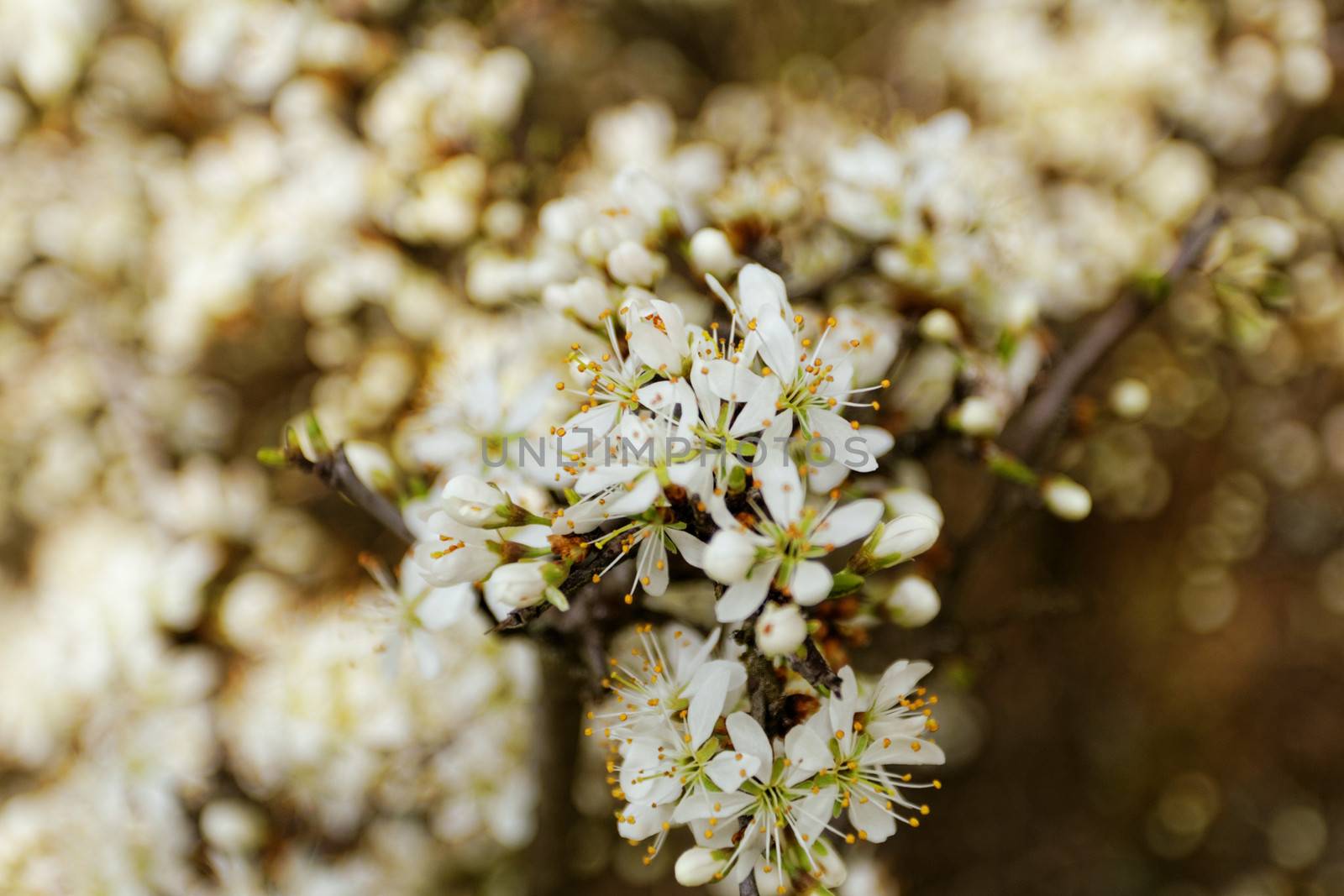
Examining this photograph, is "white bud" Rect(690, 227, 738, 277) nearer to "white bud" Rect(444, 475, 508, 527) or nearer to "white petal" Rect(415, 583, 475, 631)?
"white bud" Rect(444, 475, 508, 527)

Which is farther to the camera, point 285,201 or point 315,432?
point 285,201

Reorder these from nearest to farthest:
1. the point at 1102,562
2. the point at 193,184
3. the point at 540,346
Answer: the point at 540,346
the point at 193,184
the point at 1102,562

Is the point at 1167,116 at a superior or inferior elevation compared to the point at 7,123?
superior

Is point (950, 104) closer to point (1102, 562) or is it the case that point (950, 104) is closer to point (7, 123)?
point (1102, 562)

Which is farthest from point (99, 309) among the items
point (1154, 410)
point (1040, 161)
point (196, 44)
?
point (1154, 410)

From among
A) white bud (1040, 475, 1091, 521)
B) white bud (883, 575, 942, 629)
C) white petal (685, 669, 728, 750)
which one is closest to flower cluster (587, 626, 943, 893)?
white petal (685, 669, 728, 750)

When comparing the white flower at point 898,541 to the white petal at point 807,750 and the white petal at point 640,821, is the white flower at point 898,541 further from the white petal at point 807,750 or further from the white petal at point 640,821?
the white petal at point 640,821

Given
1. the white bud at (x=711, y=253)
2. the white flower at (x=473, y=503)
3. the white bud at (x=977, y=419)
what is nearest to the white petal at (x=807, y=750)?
the white flower at (x=473, y=503)

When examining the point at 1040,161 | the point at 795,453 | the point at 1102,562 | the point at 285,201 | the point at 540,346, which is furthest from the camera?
the point at 1102,562
